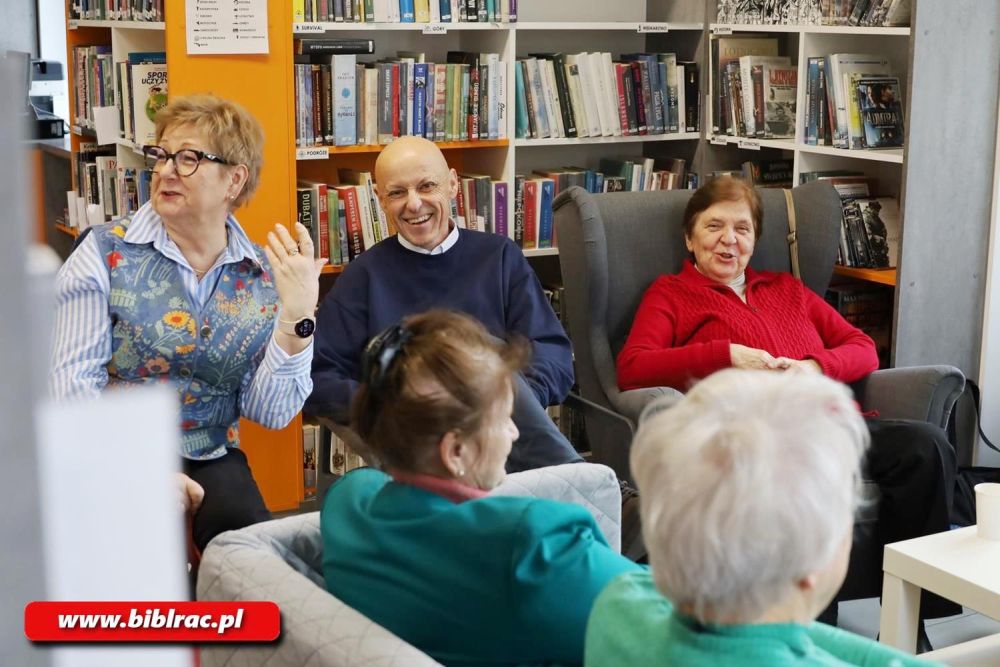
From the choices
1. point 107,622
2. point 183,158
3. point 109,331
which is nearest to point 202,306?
point 109,331

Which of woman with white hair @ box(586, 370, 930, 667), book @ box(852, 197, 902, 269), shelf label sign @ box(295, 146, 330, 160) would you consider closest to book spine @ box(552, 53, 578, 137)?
shelf label sign @ box(295, 146, 330, 160)

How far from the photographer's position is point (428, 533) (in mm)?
1415

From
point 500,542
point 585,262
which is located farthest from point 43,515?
point 585,262

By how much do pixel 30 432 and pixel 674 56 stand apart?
429cm

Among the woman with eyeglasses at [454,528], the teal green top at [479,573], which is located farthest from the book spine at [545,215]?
the teal green top at [479,573]

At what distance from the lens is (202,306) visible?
93.3 inches

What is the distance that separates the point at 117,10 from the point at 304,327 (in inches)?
94.6

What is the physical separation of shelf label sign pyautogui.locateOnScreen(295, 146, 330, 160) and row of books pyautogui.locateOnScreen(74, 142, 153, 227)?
0.63 metres

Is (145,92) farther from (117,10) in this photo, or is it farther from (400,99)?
(400,99)

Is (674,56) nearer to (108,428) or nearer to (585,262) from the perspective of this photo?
(585,262)

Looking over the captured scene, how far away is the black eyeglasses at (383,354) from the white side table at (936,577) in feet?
4.18

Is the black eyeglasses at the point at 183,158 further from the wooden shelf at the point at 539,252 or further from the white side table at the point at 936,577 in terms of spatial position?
the wooden shelf at the point at 539,252

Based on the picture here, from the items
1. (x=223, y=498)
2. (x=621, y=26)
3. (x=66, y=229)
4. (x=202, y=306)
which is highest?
(x=621, y=26)

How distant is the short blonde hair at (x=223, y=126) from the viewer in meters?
2.46
